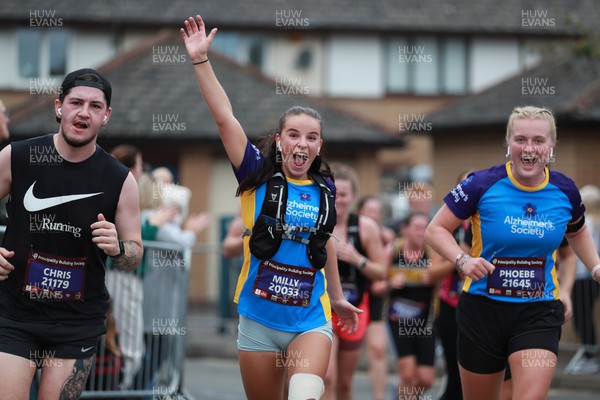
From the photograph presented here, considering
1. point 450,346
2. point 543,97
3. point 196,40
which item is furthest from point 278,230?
point 543,97

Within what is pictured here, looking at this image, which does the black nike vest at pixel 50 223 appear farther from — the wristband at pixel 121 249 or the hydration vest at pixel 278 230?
the hydration vest at pixel 278 230

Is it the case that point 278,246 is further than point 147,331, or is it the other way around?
point 147,331

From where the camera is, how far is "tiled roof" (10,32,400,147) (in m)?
26.8

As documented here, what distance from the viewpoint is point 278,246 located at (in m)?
6.65

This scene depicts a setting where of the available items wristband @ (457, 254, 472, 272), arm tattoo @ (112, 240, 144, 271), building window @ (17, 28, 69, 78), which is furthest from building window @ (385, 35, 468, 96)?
arm tattoo @ (112, 240, 144, 271)

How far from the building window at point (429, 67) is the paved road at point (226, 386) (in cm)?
2137

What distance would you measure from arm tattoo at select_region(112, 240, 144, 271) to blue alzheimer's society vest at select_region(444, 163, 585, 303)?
77.5 inches

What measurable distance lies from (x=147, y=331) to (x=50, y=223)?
365 centimetres

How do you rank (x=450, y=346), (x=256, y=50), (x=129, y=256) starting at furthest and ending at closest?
(x=256, y=50)
(x=450, y=346)
(x=129, y=256)

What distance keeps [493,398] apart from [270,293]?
1.54m

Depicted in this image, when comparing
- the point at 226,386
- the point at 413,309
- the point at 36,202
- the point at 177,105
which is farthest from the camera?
the point at 177,105

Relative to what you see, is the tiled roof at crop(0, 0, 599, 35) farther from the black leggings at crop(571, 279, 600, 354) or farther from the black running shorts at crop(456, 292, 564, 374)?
the black running shorts at crop(456, 292, 564, 374)

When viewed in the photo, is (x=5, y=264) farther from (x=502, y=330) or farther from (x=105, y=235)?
(x=502, y=330)

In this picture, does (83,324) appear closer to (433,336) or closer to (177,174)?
(433,336)
